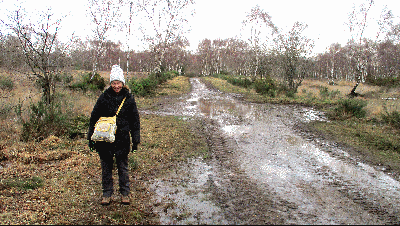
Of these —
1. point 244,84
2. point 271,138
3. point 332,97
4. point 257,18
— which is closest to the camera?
point 271,138

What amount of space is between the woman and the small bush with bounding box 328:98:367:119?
10.4 meters

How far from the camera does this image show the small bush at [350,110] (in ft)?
37.0

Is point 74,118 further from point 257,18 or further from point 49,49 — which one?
point 257,18

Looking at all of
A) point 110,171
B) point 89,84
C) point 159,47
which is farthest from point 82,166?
point 159,47

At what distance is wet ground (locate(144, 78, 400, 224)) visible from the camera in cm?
342

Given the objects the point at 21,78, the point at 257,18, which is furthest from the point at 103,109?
the point at 257,18

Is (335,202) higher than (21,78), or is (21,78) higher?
(21,78)

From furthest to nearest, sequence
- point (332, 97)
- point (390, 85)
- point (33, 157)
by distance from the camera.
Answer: point (390, 85) < point (332, 97) < point (33, 157)

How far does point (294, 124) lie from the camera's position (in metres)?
10.2

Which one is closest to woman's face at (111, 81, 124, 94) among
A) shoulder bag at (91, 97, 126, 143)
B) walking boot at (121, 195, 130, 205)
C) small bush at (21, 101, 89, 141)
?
shoulder bag at (91, 97, 126, 143)

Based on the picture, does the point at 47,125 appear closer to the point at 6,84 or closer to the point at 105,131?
the point at 105,131

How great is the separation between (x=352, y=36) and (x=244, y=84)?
11080 mm

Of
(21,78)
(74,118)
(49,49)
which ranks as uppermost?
(49,49)

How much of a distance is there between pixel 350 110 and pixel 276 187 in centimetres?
913
